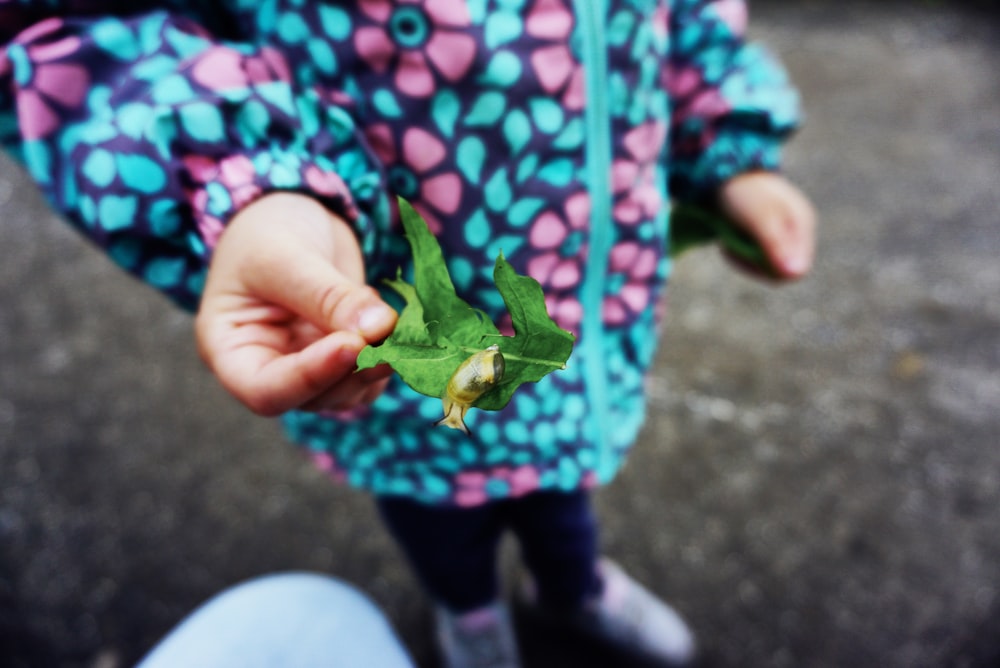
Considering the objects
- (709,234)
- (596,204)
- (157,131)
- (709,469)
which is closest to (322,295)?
(157,131)

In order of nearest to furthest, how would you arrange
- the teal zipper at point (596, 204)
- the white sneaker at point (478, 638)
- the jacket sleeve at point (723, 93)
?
the teal zipper at point (596, 204) < the jacket sleeve at point (723, 93) < the white sneaker at point (478, 638)

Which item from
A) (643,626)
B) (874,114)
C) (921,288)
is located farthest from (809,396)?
(874,114)

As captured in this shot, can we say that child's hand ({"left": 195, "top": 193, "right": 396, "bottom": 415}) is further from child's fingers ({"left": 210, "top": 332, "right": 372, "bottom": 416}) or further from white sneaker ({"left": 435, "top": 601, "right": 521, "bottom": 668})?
A: white sneaker ({"left": 435, "top": 601, "right": 521, "bottom": 668})

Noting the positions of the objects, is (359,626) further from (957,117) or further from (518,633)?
(957,117)

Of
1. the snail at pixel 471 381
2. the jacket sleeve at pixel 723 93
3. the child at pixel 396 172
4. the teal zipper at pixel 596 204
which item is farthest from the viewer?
the jacket sleeve at pixel 723 93

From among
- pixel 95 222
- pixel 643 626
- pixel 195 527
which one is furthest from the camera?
pixel 195 527

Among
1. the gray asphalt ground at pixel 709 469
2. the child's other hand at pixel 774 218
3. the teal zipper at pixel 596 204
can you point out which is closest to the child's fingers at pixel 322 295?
the teal zipper at pixel 596 204

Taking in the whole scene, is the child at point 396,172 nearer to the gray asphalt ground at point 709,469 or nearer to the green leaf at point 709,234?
the green leaf at point 709,234

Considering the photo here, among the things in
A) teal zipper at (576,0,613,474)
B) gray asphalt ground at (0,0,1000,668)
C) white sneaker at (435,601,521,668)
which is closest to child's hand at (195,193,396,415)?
teal zipper at (576,0,613,474)
